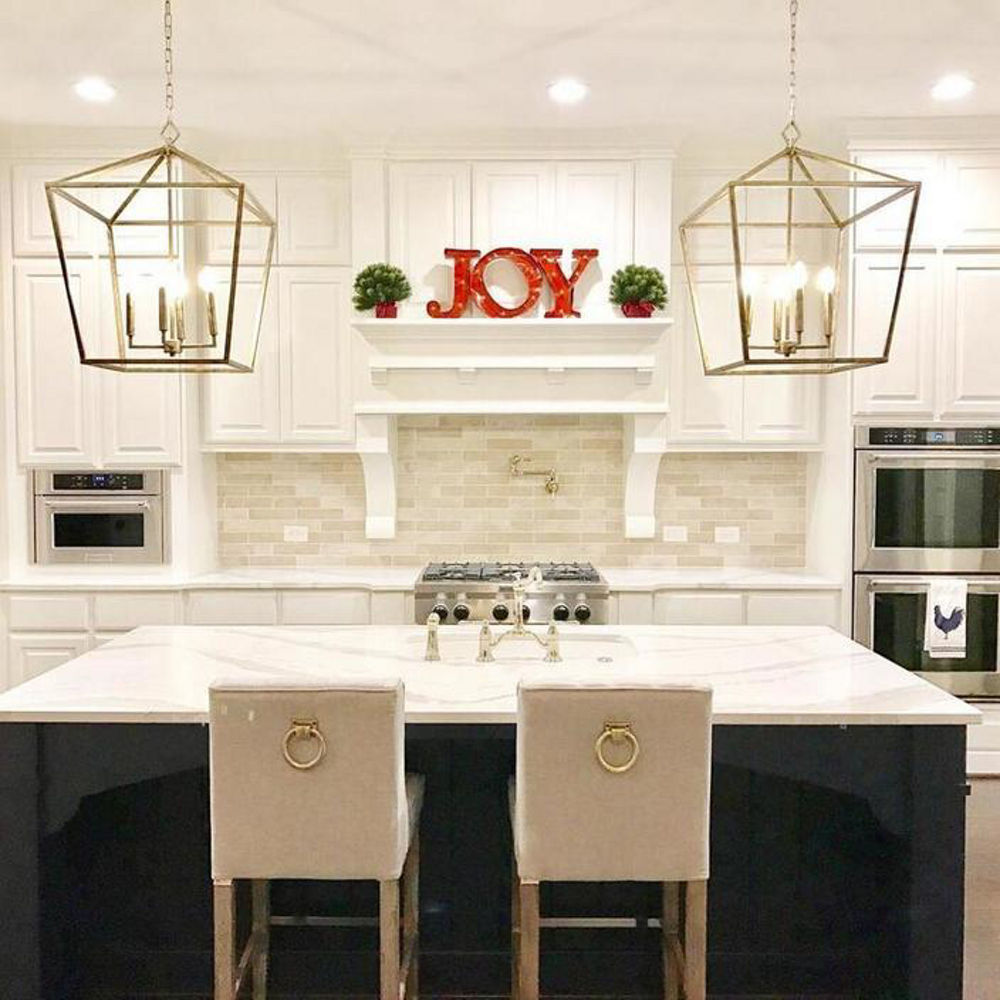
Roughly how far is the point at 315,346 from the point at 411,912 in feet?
10.1

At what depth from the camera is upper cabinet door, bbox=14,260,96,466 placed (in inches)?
191

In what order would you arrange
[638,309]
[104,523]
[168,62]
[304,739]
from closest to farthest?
[304,739] → [168,62] → [638,309] → [104,523]

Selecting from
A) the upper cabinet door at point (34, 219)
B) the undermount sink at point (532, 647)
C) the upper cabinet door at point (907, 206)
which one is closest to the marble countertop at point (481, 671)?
the undermount sink at point (532, 647)

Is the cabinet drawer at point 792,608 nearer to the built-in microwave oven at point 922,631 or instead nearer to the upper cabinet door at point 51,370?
the built-in microwave oven at point 922,631

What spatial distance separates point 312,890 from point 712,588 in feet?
8.63

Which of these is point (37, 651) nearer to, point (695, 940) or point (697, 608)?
point (697, 608)

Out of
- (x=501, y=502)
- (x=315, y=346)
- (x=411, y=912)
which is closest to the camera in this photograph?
(x=411, y=912)

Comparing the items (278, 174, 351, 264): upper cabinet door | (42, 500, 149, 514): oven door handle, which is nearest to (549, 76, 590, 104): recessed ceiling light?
(278, 174, 351, 264): upper cabinet door

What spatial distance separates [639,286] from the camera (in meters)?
4.79

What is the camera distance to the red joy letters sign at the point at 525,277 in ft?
16.0

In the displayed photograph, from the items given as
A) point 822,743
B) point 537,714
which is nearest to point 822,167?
point 822,743

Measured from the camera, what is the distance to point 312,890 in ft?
9.16

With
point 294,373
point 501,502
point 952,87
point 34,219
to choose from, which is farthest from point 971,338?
point 34,219

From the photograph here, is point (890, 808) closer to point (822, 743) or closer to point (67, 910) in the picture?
point (822, 743)
